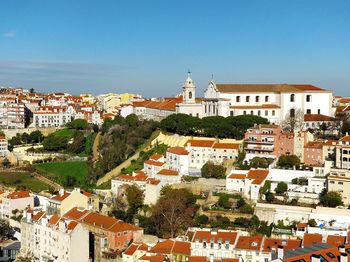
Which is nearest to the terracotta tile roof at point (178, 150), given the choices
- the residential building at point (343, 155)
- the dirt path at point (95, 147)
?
the residential building at point (343, 155)

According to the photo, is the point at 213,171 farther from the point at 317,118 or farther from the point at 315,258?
the point at 315,258

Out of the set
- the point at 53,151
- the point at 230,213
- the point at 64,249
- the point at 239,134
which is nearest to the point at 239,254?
the point at 230,213

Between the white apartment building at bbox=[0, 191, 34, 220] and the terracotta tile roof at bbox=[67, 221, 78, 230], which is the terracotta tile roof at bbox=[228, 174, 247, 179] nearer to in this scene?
the terracotta tile roof at bbox=[67, 221, 78, 230]

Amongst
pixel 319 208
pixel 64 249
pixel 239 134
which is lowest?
pixel 64 249

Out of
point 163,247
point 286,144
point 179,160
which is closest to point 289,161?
point 286,144

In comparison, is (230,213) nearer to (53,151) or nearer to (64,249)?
(64,249)
